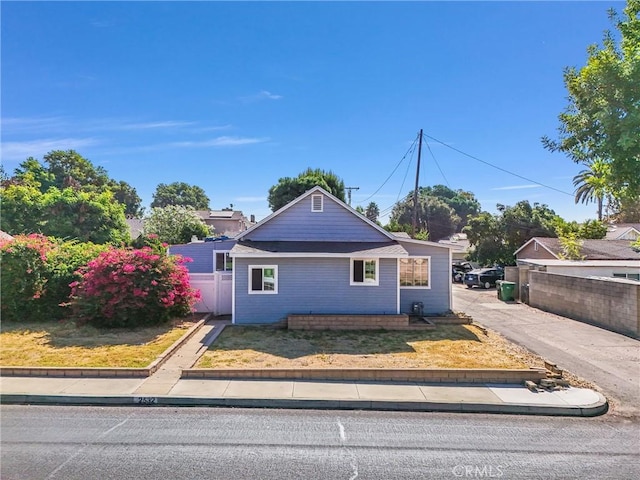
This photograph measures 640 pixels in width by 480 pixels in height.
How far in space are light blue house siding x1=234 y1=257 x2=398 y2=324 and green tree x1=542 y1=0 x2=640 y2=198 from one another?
7.40 meters

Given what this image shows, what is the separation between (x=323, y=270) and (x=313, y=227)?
2368 mm

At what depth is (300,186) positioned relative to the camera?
42938 mm

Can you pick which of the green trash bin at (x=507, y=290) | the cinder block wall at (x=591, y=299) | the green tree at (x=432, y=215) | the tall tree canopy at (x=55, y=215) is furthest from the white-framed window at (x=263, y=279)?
the green tree at (x=432, y=215)

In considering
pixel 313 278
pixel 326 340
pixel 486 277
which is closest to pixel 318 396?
pixel 326 340

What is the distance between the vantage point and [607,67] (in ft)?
27.2

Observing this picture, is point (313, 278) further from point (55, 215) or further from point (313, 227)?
point (55, 215)

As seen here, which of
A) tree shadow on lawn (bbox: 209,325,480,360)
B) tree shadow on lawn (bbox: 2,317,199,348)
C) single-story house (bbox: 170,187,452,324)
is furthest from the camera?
single-story house (bbox: 170,187,452,324)

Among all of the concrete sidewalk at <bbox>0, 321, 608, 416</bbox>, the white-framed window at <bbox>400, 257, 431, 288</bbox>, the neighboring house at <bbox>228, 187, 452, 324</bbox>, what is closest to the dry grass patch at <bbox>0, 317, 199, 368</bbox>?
the concrete sidewalk at <bbox>0, 321, 608, 416</bbox>

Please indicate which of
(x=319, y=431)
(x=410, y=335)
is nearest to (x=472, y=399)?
(x=319, y=431)

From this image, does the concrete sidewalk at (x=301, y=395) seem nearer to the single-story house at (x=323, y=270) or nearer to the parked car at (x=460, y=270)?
the single-story house at (x=323, y=270)

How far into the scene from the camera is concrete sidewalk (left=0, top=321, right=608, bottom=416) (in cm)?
756

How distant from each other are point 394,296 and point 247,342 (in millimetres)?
6153

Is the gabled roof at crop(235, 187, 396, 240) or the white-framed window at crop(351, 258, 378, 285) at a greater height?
the gabled roof at crop(235, 187, 396, 240)

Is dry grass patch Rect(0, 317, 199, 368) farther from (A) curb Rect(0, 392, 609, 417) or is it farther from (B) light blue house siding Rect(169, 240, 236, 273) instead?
(B) light blue house siding Rect(169, 240, 236, 273)
